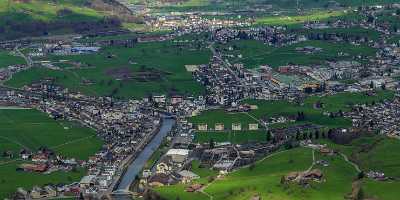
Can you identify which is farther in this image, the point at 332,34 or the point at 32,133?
the point at 332,34

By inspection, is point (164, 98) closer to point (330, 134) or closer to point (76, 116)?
point (76, 116)

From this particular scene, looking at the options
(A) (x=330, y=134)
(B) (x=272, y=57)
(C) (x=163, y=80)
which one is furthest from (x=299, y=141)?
(B) (x=272, y=57)

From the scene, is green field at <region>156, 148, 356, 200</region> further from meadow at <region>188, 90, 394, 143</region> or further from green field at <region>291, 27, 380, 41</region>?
green field at <region>291, 27, 380, 41</region>

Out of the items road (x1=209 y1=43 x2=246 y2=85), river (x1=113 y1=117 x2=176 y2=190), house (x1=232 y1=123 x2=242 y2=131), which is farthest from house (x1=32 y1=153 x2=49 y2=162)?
road (x1=209 y1=43 x2=246 y2=85)

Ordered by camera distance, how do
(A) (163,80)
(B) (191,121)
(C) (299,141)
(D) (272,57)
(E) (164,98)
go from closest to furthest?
(C) (299,141) < (B) (191,121) < (E) (164,98) < (A) (163,80) < (D) (272,57)

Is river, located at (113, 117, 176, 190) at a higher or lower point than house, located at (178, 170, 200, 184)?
lower

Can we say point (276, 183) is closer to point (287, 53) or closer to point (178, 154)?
point (178, 154)

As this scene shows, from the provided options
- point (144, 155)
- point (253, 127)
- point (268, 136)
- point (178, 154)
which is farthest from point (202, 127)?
point (178, 154)
